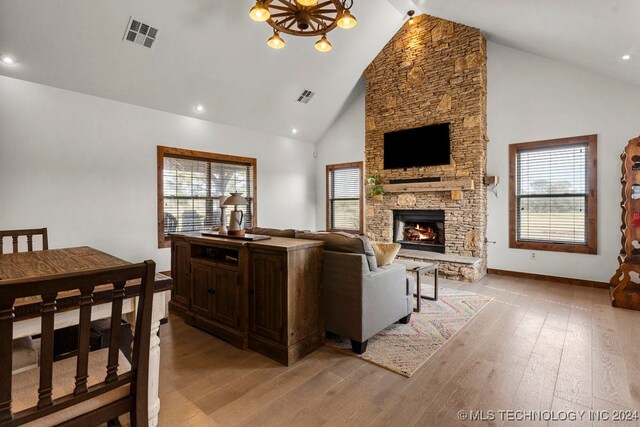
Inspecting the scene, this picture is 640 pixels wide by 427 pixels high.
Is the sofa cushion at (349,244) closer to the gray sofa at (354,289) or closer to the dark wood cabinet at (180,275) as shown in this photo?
the gray sofa at (354,289)

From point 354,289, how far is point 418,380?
0.82 metres

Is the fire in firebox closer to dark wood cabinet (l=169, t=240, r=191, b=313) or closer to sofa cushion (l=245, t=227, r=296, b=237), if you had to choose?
sofa cushion (l=245, t=227, r=296, b=237)

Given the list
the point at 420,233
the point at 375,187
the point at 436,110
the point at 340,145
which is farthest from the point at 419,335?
the point at 340,145

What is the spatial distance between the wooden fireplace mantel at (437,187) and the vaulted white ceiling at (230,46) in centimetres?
226

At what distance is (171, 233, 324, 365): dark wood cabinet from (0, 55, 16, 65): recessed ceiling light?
319cm

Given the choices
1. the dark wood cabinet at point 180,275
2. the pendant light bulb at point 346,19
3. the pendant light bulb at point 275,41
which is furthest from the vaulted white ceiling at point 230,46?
the dark wood cabinet at point 180,275

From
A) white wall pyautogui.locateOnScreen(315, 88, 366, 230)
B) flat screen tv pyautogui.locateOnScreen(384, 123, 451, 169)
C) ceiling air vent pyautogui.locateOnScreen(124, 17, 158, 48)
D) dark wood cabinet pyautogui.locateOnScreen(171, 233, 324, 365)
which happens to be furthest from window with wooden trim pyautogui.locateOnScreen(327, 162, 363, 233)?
dark wood cabinet pyautogui.locateOnScreen(171, 233, 324, 365)

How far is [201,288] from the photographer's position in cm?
327

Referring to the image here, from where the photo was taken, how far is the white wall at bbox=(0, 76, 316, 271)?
3.94 meters

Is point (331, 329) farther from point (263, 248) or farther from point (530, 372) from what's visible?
point (530, 372)

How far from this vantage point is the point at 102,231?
181 inches

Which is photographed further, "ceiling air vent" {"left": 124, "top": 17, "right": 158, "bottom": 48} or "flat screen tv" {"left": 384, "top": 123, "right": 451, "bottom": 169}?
"flat screen tv" {"left": 384, "top": 123, "right": 451, "bottom": 169}

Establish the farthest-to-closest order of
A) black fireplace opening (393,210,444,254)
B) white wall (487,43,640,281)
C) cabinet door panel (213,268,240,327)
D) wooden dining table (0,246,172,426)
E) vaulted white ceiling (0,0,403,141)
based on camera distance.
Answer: black fireplace opening (393,210,444,254) → white wall (487,43,640,281) → vaulted white ceiling (0,0,403,141) → cabinet door panel (213,268,240,327) → wooden dining table (0,246,172,426)

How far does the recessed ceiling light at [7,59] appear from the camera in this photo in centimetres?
371
